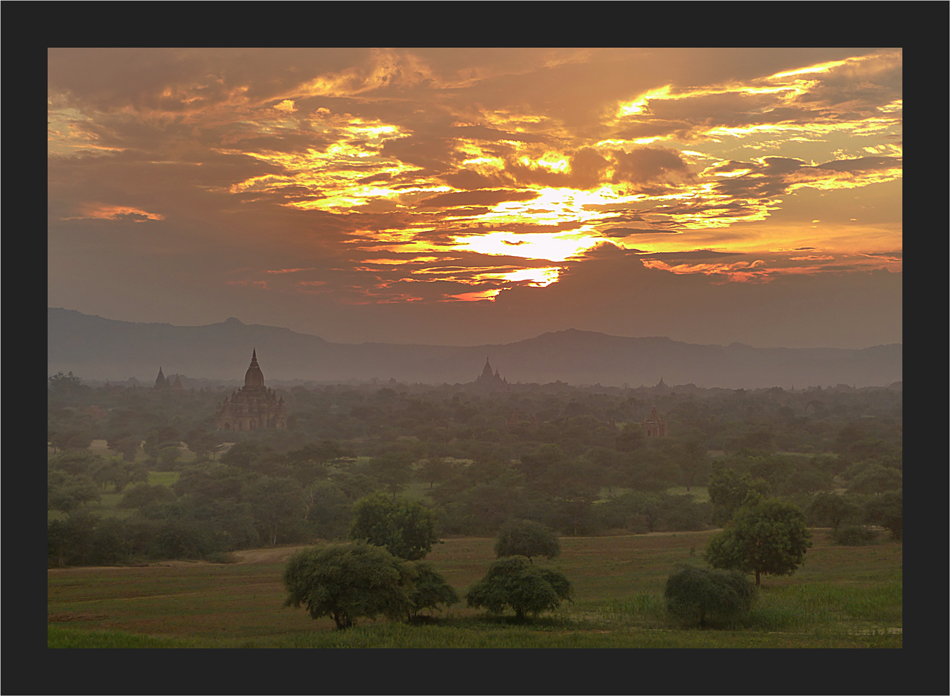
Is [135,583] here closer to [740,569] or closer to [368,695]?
[368,695]

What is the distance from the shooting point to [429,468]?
5844cm

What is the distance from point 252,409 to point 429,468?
45081 mm

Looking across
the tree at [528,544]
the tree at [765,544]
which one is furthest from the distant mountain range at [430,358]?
the tree at [765,544]

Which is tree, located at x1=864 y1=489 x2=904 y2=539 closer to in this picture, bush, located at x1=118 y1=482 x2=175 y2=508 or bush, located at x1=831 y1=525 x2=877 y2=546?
bush, located at x1=831 y1=525 x2=877 y2=546

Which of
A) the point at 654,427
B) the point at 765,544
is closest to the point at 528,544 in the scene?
the point at 765,544

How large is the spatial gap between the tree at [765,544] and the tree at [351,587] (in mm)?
15292

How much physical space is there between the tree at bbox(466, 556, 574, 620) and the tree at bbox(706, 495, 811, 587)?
9.42 metres

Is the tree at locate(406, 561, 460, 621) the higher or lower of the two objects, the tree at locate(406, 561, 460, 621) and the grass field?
the higher

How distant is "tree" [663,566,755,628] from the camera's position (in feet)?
74.3

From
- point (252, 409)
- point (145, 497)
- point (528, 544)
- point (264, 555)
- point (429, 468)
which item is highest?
point (252, 409)

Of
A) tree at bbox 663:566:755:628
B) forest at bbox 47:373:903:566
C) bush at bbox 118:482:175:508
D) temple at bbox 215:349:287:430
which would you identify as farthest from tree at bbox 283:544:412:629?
temple at bbox 215:349:287:430

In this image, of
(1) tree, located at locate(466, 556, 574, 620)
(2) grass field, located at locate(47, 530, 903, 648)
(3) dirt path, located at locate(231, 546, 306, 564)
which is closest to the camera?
(2) grass field, located at locate(47, 530, 903, 648)

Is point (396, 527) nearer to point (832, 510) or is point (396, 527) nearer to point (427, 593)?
point (427, 593)

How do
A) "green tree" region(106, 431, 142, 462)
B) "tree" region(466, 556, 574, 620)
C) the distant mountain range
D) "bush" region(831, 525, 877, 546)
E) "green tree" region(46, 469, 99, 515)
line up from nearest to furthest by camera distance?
"tree" region(466, 556, 574, 620)
"bush" region(831, 525, 877, 546)
"green tree" region(46, 469, 99, 515)
the distant mountain range
"green tree" region(106, 431, 142, 462)
